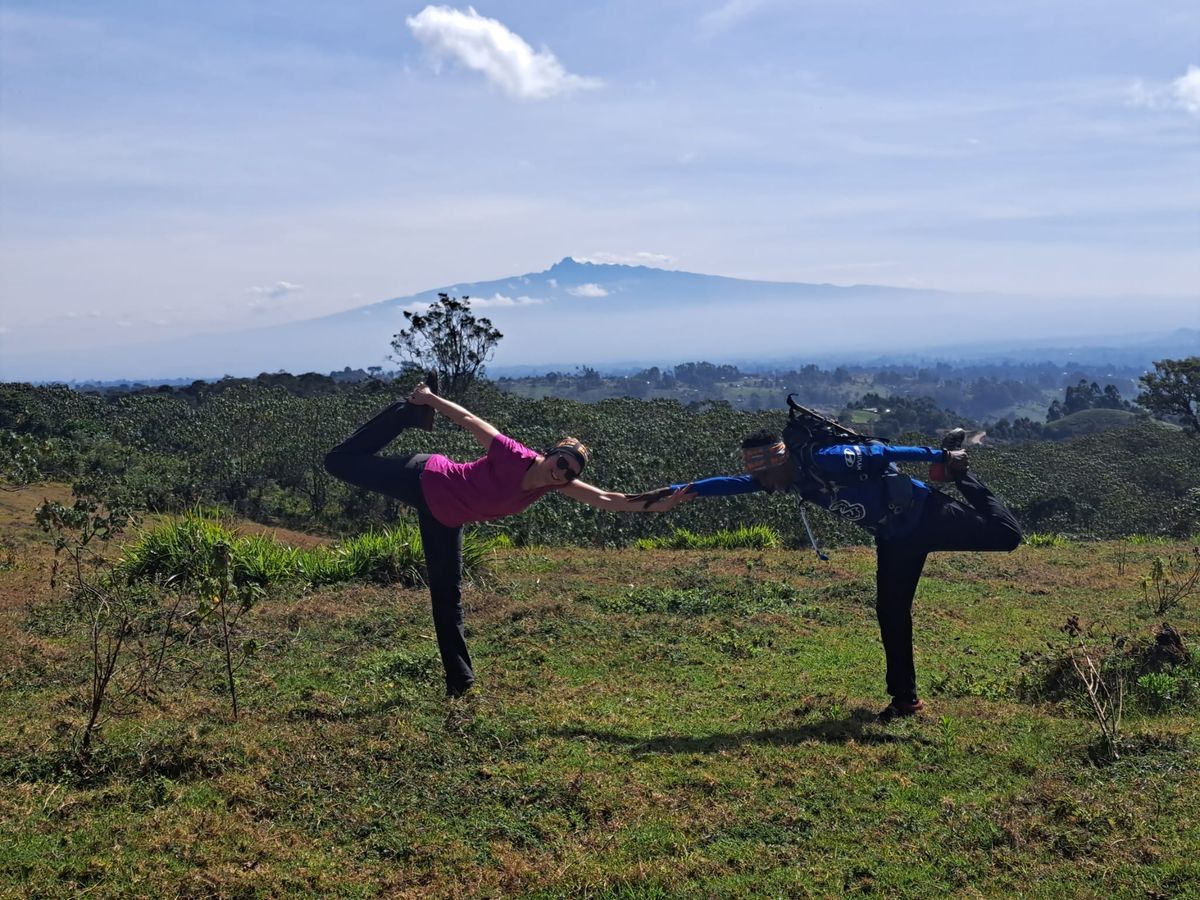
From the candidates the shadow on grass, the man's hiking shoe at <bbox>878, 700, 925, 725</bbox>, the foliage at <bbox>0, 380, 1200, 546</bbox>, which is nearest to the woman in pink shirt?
the shadow on grass

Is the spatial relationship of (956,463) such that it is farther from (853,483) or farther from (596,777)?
(596,777)

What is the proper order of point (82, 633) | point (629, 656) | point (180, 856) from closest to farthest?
point (180, 856) → point (629, 656) → point (82, 633)

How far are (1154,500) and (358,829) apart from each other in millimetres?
41577

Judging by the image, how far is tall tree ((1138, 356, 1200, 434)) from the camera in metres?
50.9

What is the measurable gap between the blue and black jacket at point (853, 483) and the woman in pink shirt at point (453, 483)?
45 centimetres

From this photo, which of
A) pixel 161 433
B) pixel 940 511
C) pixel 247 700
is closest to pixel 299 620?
pixel 247 700

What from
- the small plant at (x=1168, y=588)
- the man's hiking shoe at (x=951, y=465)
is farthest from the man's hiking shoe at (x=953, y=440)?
the small plant at (x=1168, y=588)

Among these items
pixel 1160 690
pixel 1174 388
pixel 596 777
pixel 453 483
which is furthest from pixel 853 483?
pixel 1174 388

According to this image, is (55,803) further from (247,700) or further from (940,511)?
(940,511)

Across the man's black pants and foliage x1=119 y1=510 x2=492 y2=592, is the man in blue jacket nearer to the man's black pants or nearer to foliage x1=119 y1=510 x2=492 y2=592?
the man's black pants

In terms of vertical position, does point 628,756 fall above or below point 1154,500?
above

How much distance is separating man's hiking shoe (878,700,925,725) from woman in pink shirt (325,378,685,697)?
2102mm

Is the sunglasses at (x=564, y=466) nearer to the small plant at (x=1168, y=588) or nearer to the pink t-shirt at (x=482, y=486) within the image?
the pink t-shirt at (x=482, y=486)

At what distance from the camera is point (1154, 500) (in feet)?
125
